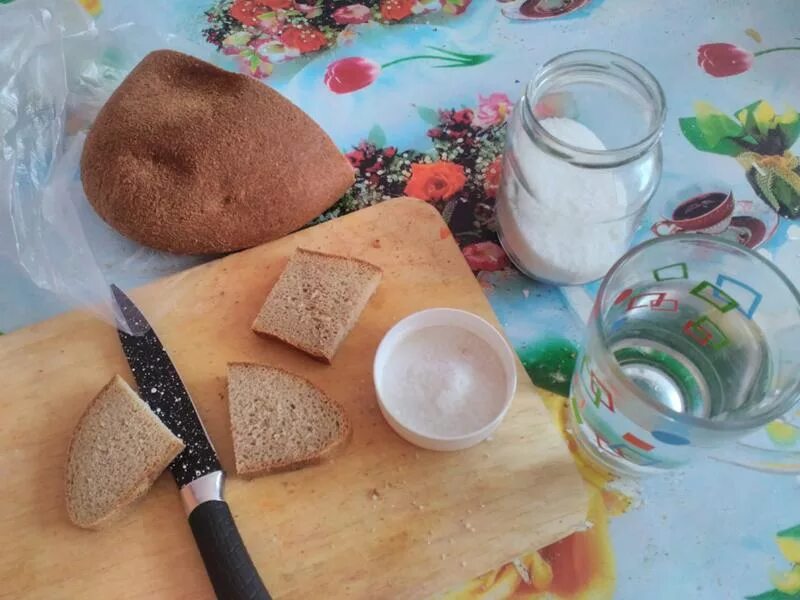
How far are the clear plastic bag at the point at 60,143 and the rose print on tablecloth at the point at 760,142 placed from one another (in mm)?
811

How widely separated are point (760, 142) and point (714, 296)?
0.45m

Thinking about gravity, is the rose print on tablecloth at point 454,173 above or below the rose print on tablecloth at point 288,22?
below

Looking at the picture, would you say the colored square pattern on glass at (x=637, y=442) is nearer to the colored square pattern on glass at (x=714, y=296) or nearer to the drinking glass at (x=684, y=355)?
the drinking glass at (x=684, y=355)

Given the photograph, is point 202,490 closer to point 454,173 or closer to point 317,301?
point 317,301

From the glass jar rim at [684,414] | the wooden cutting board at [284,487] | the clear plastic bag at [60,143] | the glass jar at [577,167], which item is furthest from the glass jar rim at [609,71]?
the clear plastic bag at [60,143]

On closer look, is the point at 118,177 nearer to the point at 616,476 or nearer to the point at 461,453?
the point at 461,453

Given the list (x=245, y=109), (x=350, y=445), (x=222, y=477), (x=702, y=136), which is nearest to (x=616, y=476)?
(x=350, y=445)

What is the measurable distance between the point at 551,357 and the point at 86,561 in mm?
612

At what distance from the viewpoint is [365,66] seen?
1.28 meters

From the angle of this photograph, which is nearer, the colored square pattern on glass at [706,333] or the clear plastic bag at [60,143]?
the colored square pattern on glass at [706,333]

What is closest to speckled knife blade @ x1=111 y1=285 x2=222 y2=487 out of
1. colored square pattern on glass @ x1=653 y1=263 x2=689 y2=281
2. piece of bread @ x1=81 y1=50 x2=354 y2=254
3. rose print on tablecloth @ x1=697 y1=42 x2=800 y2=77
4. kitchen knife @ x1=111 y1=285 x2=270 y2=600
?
kitchen knife @ x1=111 y1=285 x2=270 y2=600

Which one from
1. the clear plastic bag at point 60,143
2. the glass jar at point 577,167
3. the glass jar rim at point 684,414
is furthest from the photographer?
the clear plastic bag at point 60,143

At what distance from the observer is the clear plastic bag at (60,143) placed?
107 centimetres

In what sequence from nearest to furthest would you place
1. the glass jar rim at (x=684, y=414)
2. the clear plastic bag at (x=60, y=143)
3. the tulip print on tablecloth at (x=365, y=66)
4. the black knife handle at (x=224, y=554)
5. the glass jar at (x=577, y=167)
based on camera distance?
the glass jar rim at (x=684, y=414), the black knife handle at (x=224, y=554), the glass jar at (x=577, y=167), the clear plastic bag at (x=60, y=143), the tulip print on tablecloth at (x=365, y=66)
